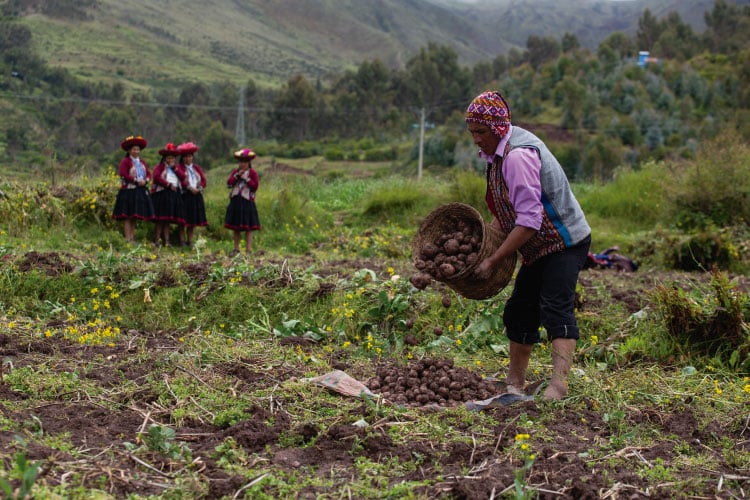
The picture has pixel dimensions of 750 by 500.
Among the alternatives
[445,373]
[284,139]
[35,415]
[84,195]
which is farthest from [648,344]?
[284,139]

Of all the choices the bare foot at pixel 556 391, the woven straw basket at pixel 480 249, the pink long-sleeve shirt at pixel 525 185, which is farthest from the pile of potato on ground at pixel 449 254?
the bare foot at pixel 556 391

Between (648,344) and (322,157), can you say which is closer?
(648,344)

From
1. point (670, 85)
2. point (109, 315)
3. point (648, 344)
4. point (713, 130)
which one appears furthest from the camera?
point (670, 85)

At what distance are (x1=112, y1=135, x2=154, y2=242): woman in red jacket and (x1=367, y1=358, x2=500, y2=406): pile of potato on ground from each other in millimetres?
6689

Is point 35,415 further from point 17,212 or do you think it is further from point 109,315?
point 17,212

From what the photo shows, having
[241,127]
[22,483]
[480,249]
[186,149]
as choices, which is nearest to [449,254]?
[480,249]

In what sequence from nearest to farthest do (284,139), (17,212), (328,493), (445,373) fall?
(328,493) < (445,373) < (17,212) < (284,139)

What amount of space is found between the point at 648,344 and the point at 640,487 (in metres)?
2.72

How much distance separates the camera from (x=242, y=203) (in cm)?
1066

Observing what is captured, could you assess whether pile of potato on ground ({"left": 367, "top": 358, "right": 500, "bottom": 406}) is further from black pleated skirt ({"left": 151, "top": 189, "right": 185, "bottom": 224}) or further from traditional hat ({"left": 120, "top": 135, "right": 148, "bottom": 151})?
traditional hat ({"left": 120, "top": 135, "right": 148, "bottom": 151})

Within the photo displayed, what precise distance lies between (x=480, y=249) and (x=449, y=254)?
248 millimetres

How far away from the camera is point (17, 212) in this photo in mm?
10773

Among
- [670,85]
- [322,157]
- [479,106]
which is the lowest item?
[322,157]

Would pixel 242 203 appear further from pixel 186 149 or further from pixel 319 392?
pixel 319 392
